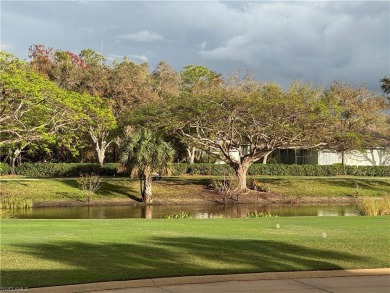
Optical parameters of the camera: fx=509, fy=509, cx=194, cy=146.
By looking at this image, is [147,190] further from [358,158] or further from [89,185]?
[358,158]

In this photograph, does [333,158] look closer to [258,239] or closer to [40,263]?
[258,239]

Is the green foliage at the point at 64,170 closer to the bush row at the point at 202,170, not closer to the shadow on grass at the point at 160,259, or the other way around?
the bush row at the point at 202,170

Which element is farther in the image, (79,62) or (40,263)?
(79,62)

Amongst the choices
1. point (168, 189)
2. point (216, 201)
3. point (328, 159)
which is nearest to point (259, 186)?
point (216, 201)

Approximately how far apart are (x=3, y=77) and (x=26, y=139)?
430 centimetres

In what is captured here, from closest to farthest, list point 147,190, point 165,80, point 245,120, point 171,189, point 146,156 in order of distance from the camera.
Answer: point 146,156 < point 147,190 < point 245,120 < point 171,189 < point 165,80

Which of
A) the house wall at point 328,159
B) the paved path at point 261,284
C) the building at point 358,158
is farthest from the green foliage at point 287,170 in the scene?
the paved path at point 261,284

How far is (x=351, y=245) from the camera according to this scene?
11.1m

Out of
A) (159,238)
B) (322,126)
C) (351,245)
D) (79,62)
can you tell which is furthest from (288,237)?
(79,62)

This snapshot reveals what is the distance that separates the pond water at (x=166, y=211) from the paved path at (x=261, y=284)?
1969 cm

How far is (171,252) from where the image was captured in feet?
33.2

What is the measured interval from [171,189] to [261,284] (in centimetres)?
3206

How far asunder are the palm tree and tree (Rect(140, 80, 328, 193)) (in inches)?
82.5

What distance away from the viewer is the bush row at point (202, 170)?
157 feet
